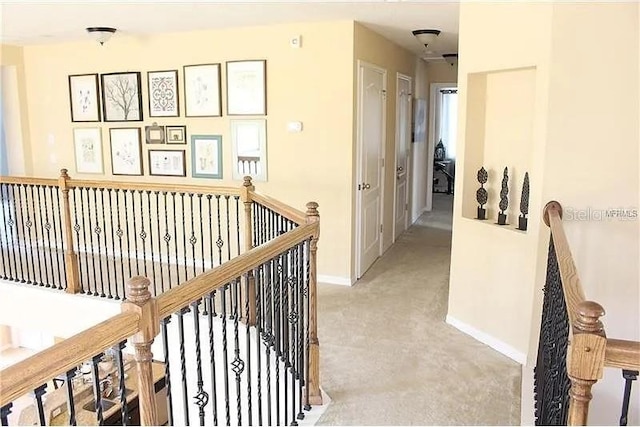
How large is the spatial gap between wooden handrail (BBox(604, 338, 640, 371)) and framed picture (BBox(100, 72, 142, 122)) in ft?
17.0

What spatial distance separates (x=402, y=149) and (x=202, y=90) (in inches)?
108

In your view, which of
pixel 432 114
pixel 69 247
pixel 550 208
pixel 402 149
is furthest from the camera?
pixel 432 114

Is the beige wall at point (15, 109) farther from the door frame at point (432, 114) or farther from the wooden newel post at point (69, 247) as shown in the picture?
the door frame at point (432, 114)

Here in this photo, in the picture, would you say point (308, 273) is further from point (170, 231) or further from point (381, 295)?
point (170, 231)

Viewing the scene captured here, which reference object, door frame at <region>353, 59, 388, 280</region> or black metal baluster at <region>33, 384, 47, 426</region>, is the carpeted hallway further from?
black metal baluster at <region>33, 384, 47, 426</region>

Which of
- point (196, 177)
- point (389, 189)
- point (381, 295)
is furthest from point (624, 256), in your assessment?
point (196, 177)

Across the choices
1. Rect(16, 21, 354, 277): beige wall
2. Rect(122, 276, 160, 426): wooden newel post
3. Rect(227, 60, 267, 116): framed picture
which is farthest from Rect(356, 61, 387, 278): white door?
Rect(122, 276, 160, 426): wooden newel post

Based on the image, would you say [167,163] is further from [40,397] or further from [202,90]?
[40,397]

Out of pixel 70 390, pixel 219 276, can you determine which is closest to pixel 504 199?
pixel 219 276

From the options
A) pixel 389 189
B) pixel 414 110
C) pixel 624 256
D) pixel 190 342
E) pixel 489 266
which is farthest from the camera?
pixel 414 110

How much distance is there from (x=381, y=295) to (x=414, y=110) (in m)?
3.42

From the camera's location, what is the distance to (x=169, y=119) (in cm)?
545

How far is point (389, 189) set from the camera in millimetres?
6246

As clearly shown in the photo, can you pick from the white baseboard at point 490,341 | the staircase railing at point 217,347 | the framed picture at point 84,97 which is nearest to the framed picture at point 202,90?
the framed picture at point 84,97
